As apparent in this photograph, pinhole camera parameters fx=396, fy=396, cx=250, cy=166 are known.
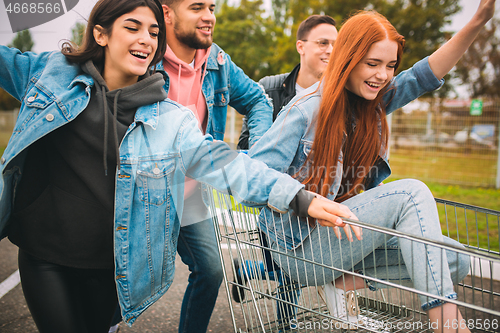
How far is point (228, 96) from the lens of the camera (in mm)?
2699

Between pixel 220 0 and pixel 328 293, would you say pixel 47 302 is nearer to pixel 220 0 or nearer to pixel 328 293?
pixel 328 293

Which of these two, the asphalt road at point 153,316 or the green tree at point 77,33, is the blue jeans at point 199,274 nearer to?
the asphalt road at point 153,316

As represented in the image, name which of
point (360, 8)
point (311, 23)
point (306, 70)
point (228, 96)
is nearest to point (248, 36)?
point (360, 8)

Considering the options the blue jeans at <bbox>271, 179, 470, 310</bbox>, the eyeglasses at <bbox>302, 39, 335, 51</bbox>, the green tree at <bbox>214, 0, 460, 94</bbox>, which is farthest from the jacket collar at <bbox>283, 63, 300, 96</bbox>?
the green tree at <bbox>214, 0, 460, 94</bbox>

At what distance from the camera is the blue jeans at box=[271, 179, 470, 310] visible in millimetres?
1560

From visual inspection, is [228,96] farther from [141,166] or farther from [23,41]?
[23,41]

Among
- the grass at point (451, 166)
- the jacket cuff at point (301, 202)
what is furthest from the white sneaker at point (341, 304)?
the grass at point (451, 166)

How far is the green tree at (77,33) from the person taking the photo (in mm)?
1949

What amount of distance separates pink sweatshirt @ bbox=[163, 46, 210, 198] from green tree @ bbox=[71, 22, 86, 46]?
519mm

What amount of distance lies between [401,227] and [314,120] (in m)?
0.65

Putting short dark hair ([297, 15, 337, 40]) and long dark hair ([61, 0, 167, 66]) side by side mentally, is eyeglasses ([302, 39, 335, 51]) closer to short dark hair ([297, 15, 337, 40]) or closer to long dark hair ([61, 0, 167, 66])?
short dark hair ([297, 15, 337, 40])

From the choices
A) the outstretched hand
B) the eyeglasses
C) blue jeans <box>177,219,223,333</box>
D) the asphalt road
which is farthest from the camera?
the eyeglasses

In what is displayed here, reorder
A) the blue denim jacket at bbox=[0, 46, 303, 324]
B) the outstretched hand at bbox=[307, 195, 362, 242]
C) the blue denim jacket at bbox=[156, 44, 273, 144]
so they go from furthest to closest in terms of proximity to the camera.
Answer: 1. the blue denim jacket at bbox=[156, 44, 273, 144]
2. the blue denim jacket at bbox=[0, 46, 303, 324]
3. the outstretched hand at bbox=[307, 195, 362, 242]

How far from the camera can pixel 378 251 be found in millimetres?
1948
